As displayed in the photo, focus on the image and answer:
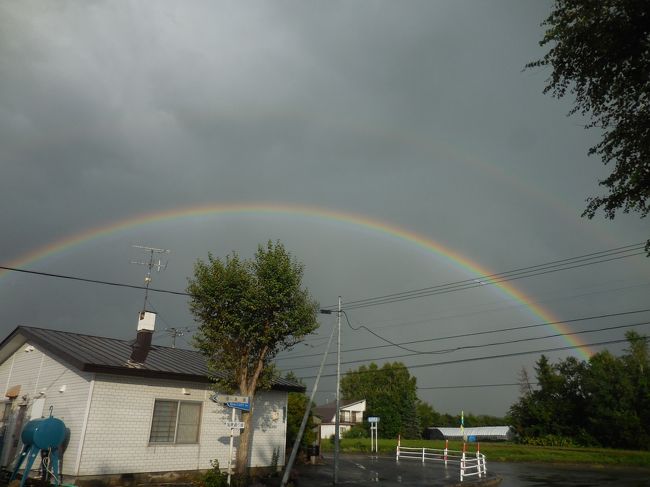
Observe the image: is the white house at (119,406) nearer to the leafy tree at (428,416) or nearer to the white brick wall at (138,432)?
the white brick wall at (138,432)

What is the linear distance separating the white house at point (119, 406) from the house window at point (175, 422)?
4 centimetres

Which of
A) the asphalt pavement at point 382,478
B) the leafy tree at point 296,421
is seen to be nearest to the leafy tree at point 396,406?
the leafy tree at point 296,421

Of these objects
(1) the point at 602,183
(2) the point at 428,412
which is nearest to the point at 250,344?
(1) the point at 602,183

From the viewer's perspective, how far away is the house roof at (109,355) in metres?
16.3

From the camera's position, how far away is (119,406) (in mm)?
16453

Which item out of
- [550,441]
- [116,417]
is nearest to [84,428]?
[116,417]

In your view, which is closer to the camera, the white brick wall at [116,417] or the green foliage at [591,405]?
the white brick wall at [116,417]

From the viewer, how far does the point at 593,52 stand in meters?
11.4

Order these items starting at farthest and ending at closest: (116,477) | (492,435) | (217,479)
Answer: (492,435) → (116,477) → (217,479)

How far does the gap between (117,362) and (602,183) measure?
1647cm

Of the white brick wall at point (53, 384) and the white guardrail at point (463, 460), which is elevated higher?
the white brick wall at point (53, 384)

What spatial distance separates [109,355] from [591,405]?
54607mm

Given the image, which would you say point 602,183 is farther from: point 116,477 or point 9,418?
point 9,418

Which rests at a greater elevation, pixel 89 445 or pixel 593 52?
pixel 593 52
